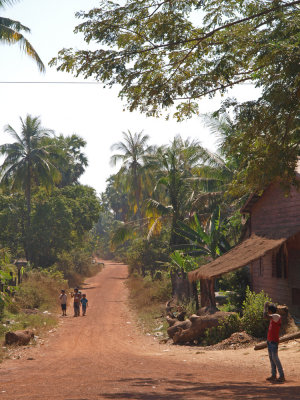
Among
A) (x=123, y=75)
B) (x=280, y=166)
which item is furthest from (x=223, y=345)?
(x=123, y=75)

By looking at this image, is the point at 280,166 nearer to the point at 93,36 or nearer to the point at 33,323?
the point at 93,36

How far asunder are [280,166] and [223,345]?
7.13 metres

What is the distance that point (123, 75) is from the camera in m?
11.0

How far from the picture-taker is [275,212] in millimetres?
18297

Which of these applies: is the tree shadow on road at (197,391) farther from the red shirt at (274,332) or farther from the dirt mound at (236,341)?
the dirt mound at (236,341)

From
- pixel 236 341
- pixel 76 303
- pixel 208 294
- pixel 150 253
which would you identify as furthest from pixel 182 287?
pixel 150 253

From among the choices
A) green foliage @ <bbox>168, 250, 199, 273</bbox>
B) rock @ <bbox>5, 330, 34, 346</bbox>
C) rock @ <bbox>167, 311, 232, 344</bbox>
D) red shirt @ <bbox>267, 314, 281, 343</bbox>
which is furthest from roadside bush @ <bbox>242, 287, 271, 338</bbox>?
rock @ <bbox>5, 330, 34, 346</bbox>

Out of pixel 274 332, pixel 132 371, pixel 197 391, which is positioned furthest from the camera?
pixel 132 371

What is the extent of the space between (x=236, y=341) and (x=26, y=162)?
27.8m

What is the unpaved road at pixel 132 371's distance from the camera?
8.23m

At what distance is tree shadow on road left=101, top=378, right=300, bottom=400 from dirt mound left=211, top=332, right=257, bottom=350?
564 cm

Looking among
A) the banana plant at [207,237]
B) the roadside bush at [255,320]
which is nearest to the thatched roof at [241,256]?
the roadside bush at [255,320]

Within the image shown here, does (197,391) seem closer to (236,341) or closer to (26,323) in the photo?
(236,341)

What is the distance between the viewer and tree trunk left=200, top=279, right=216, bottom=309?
1802cm
